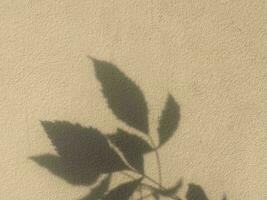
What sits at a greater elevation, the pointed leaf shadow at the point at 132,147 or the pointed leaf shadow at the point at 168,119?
the pointed leaf shadow at the point at 168,119

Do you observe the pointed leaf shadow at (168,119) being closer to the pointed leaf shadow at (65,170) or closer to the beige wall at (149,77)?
the beige wall at (149,77)

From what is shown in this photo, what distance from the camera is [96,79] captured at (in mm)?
807

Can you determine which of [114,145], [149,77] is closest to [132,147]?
[114,145]

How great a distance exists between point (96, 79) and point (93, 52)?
55mm

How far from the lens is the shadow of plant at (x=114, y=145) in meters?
0.81

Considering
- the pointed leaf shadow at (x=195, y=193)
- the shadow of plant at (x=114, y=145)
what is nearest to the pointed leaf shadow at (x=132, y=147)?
the shadow of plant at (x=114, y=145)

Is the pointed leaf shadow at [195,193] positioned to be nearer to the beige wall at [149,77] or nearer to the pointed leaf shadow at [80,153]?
the beige wall at [149,77]

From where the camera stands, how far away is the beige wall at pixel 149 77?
78cm

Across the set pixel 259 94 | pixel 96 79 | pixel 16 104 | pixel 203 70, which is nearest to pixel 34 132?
pixel 16 104

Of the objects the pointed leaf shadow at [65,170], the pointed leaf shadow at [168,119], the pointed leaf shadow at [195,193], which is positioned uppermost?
the pointed leaf shadow at [168,119]

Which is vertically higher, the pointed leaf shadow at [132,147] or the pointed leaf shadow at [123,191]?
the pointed leaf shadow at [132,147]

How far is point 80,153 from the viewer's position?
85cm

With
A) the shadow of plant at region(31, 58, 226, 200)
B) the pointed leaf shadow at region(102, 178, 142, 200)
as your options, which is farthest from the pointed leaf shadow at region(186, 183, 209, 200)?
the pointed leaf shadow at region(102, 178, 142, 200)

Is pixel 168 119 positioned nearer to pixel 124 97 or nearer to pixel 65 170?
pixel 124 97
